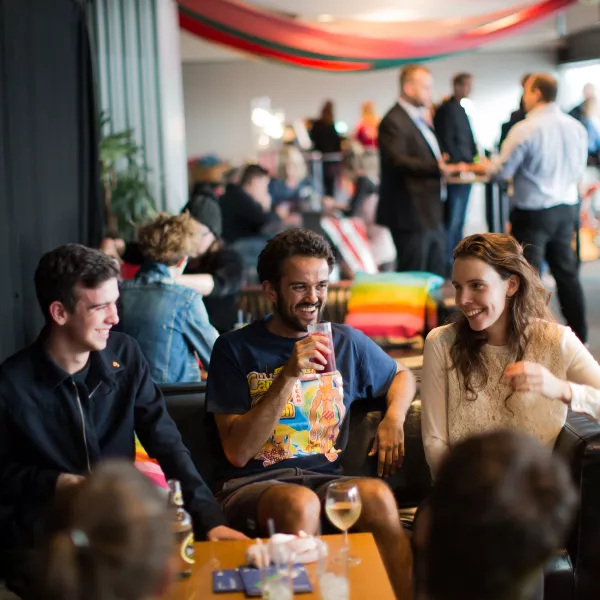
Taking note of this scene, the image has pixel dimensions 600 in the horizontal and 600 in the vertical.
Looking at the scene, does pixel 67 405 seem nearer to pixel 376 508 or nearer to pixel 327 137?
pixel 376 508

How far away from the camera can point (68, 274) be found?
252 centimetres

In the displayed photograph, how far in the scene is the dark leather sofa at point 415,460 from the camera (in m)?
2.79

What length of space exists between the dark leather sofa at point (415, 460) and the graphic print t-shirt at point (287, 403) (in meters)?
0.10

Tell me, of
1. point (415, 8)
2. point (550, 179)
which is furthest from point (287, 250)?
point (415, 8)

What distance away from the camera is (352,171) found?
10883mm

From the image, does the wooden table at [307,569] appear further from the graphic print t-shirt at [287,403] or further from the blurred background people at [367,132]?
the blurred background people at [367,132]

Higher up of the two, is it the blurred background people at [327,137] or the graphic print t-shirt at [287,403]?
the blurred background people at [327,137]

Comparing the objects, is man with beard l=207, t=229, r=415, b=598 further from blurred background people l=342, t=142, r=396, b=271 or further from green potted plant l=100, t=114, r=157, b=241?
blurred background people l=342, t=142, r=396, b=271

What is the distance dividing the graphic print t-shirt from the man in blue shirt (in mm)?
3426

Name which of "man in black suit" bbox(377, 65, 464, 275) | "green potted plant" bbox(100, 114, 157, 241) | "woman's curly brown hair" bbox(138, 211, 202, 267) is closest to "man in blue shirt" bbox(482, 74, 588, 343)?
"man in black suit" bbox(377, 65, 464, 275)

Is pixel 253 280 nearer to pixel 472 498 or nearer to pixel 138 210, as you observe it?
pixel 138 210

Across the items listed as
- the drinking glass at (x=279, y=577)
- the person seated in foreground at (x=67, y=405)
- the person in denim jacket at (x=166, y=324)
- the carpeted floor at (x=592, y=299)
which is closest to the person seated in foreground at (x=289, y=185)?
the carpeted floor at (x=592, y=299)

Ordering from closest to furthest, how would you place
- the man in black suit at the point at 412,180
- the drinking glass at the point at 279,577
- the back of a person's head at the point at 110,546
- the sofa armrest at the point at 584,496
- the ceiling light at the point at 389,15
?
1. the back of a person's head at the point at 110,546
2. the drinking glass at the point at 279,577
3. the sofa armrest at the point at 584,496
4. the man in black suit at the point at 412,180
5. the ceiling light at the point at 389,15

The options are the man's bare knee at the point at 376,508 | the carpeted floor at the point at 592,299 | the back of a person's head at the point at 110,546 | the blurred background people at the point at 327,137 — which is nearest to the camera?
the back of a person's head at the point at 110,546
